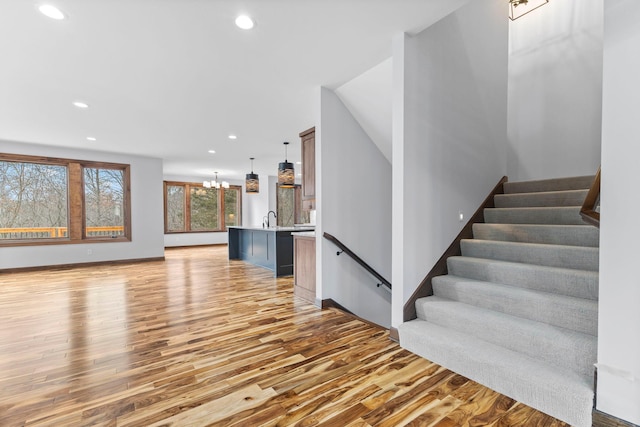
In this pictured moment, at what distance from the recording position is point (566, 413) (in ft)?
5.68

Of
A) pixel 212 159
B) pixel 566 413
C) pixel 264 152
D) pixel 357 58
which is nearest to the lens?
pixel 566 413

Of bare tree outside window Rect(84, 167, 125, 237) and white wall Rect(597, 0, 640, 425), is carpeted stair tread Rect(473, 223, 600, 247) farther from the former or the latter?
bare tree outside window Rect(84, 167, 125, 237)

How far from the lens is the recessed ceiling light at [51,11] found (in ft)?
7.46

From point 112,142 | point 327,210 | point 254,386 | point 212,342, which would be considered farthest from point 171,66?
point 112,142

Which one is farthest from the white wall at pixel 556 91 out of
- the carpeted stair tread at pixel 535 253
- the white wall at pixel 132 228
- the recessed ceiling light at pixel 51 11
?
the white wall at pixel 132 228

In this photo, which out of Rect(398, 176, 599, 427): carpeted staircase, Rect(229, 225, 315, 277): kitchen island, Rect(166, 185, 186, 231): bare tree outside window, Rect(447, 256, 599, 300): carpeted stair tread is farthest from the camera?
Rect(166, 185, 186, 231): bare tree outside window

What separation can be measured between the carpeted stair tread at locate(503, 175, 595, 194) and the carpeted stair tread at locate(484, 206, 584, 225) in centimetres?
68

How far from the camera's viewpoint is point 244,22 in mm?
2490

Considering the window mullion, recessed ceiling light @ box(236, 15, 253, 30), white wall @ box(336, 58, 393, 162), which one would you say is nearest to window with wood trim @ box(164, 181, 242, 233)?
the window mullion

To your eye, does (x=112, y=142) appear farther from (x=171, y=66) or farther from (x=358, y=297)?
(x=358, y=297)

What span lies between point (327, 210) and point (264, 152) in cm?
433

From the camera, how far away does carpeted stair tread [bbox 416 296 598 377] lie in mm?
1910

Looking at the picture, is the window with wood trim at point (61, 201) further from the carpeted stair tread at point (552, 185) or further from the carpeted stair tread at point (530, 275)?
the carpeted stair tread at point (552, 185)

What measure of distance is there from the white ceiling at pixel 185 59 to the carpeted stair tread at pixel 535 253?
2.22 metres
